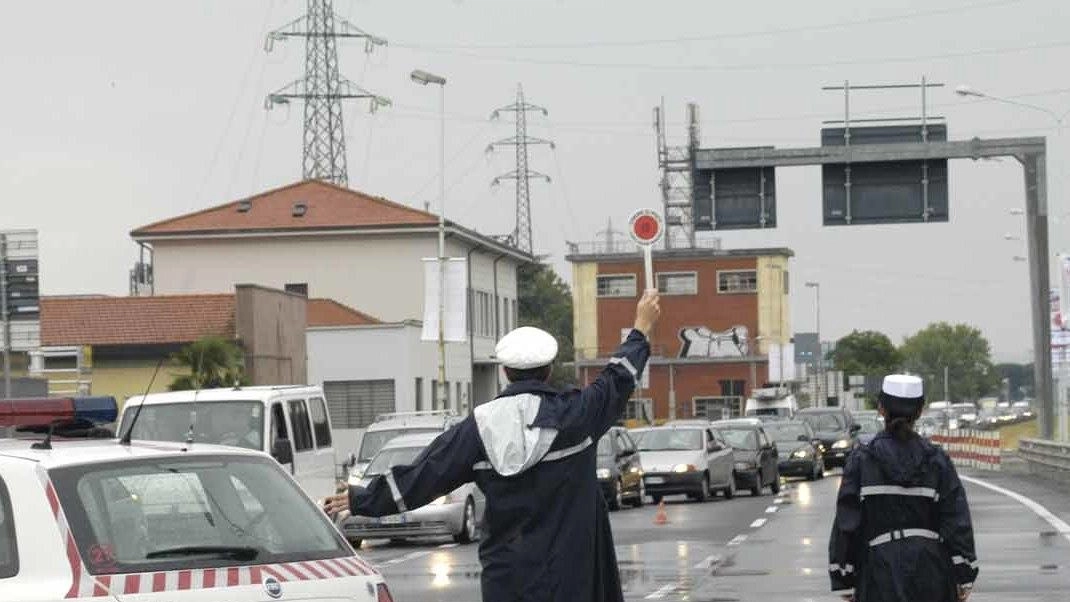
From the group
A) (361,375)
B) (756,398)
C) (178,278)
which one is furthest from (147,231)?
(756,398)

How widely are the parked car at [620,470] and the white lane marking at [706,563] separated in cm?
1142

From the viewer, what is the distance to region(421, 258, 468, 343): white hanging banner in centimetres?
4850

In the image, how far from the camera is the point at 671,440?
40.4 metres

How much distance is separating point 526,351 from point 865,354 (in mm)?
173045

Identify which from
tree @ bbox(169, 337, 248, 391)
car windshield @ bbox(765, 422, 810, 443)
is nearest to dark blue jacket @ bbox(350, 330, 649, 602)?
tree @ bbox(169, 337, 248, 391)

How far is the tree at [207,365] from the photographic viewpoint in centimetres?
4631

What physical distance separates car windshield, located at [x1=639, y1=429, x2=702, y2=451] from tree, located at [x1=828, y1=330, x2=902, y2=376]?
445ft

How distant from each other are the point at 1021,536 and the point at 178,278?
5749 cm

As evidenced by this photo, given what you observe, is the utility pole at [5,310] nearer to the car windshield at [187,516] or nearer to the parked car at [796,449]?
the car windshield at [187,516]

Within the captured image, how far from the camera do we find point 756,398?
7406 cm

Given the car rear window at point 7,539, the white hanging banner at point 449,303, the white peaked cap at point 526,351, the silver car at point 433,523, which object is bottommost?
the silver car at point 433,523

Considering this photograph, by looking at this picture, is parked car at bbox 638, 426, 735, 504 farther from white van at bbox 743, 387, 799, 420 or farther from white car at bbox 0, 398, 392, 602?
white van at bbox 743, 387, 799, 420

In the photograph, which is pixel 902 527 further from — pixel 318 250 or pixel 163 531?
pixel 318 250

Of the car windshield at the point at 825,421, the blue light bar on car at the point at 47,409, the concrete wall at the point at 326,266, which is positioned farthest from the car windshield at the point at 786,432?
the blue light bar on car at the point at 47,409
